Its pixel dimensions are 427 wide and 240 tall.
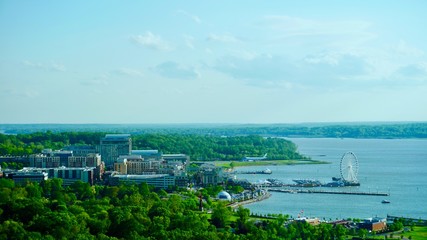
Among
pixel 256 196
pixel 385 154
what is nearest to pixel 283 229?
pixel 256 196

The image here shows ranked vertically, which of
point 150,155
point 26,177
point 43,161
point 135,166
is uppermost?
point 150,155

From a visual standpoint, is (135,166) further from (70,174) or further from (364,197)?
(364,197)

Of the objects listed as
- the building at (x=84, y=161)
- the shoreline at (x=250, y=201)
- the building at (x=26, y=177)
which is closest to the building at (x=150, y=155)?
the building at (x=84, y=161)

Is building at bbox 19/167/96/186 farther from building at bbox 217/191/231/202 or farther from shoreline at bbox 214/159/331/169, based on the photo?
shoreline at bbox 214/159/331/169

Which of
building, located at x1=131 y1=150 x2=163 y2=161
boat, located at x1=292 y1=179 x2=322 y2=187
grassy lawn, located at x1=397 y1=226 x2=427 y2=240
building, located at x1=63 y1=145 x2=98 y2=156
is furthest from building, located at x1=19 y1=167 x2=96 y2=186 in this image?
grassy lawn, located at x1=397 y1=226 x2=427 y2=240

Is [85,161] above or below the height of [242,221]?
above

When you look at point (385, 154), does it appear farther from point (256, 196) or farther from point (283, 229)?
point (283, 229)

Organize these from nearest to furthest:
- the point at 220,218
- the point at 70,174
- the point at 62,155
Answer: the point at 220,218 < the point at 70,174 < the point at 62,155

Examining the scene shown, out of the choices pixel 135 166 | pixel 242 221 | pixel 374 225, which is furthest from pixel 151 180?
pixel 374 225
